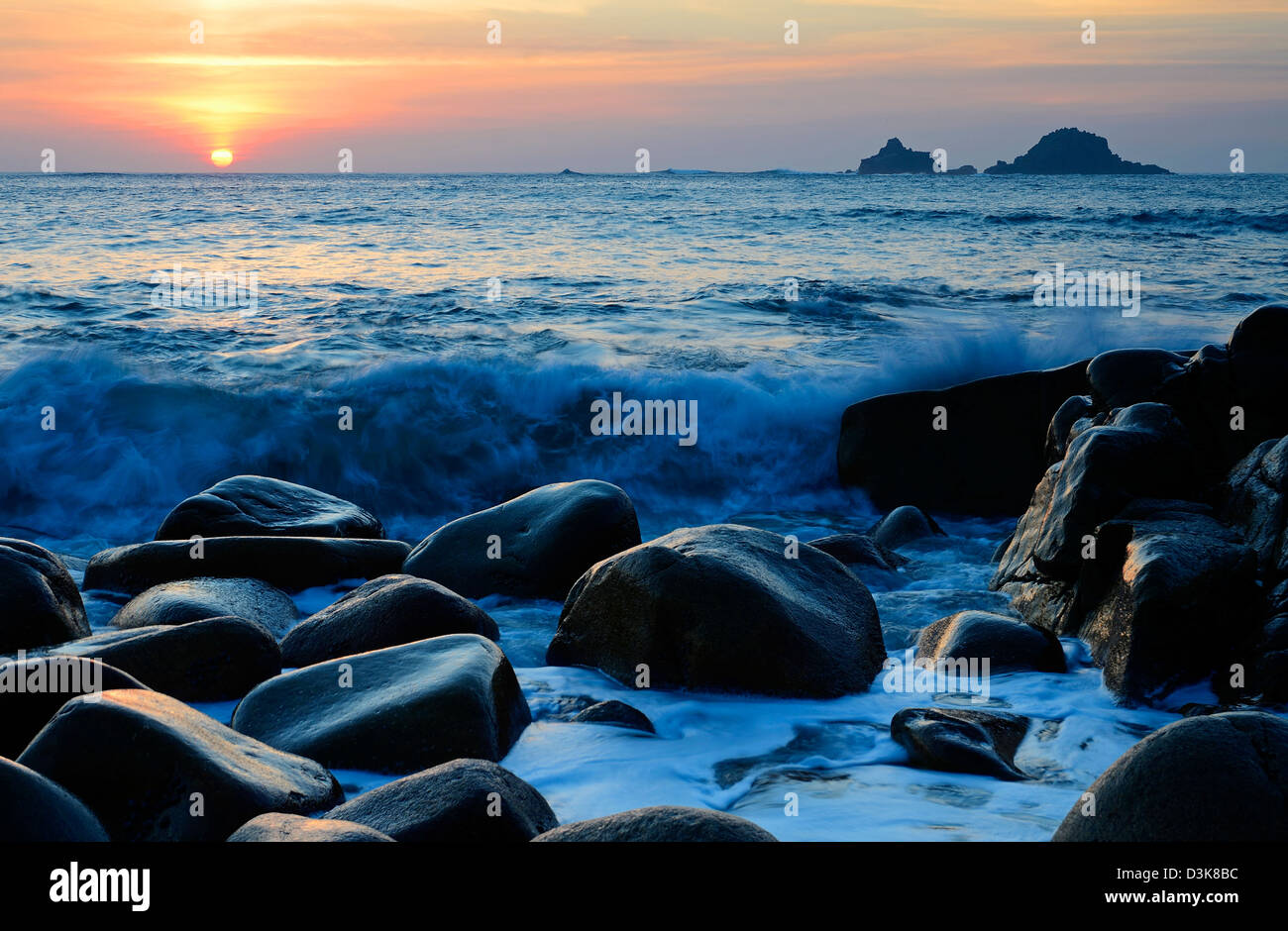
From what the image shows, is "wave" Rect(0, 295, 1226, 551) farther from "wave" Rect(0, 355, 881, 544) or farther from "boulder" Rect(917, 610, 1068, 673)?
"boulder" Rect(917, 610, 1068, 673)

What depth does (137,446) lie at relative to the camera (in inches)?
368

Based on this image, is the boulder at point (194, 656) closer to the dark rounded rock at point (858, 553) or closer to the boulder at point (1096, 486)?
the dark rounded rock at point (858, 553)

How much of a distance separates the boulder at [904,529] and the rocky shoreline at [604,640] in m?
0.80

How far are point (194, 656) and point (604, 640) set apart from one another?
5.53 ft

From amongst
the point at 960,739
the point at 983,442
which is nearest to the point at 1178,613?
the point at 960,739

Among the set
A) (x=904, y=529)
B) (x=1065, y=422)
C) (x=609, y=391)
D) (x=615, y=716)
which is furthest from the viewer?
(x=609, y=391)

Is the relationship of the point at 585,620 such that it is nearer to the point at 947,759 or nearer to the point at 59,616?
the point at 947,759

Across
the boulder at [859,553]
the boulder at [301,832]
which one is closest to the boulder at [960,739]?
the boulder at [301,832]

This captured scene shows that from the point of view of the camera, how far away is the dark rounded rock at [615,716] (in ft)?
13.0


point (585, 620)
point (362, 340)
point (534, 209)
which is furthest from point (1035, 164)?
point (585, 620)

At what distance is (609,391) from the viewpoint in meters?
10.7

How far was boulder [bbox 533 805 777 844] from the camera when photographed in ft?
7.54

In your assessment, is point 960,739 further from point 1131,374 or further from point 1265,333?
point 1265,333

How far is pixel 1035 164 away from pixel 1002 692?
10633 centimetres
